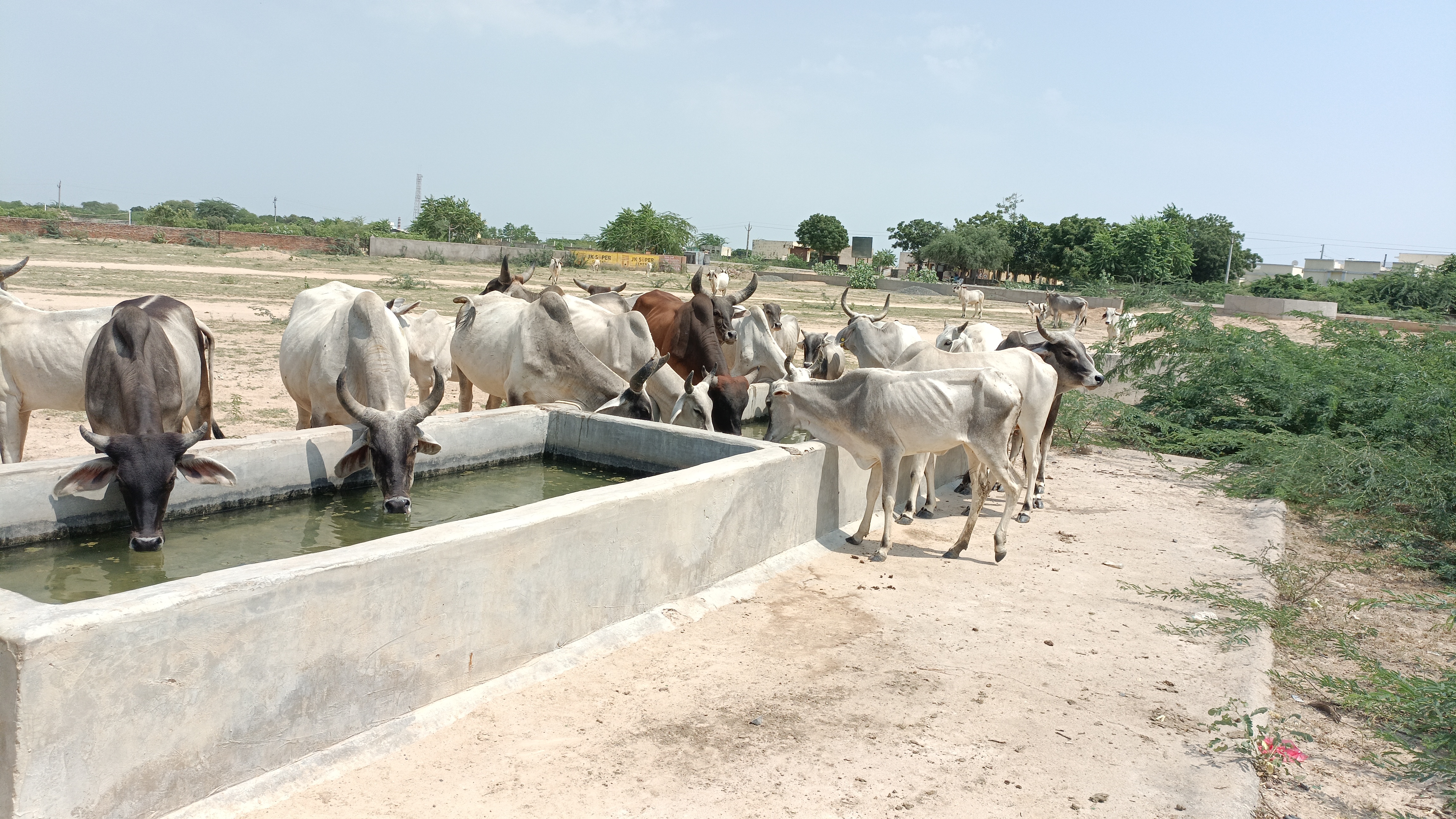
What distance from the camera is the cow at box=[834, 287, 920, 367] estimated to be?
11867 millimetres

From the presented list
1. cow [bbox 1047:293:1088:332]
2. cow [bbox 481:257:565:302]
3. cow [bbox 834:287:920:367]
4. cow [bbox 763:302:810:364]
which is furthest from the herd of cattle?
cow [bbox 1047:293:1088:332]

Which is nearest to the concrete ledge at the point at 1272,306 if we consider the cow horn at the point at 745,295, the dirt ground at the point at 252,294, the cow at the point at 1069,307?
the dirt ground at the point at 252,294

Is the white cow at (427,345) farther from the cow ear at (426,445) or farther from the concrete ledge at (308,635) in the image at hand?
the concrete ledge at (308,635)

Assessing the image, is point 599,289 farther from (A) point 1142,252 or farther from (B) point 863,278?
(A) point 1142,252

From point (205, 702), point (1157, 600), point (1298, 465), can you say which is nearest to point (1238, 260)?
Result: point (1298, 465)

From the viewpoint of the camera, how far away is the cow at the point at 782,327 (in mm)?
13094

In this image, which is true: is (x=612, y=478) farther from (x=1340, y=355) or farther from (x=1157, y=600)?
(x=1340, y=355)

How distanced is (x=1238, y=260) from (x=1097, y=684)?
75800 millimetres

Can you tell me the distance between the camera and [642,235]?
6325 cm

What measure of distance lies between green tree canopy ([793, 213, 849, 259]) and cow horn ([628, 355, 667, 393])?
7708 cm

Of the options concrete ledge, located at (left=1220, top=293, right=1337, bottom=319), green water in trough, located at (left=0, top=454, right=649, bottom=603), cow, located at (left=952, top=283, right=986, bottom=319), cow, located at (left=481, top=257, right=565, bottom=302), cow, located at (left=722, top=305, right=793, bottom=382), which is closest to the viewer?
green water in trough, located at (left=0, top=454, right=649, bottom=603)

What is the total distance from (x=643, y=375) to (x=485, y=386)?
2.16 metres

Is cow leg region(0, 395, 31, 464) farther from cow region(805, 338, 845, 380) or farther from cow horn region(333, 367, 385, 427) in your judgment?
cow region(805, 338, 845, 380)

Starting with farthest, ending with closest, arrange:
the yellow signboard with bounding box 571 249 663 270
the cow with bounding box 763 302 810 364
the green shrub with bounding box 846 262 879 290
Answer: the yellow signboard with bounding box 571 249 663 270 < the green shrub with bounding box 846 262 879 290 < the cow with bounding box 763 302 810 364
